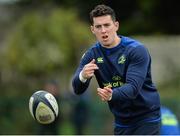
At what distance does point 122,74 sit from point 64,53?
16.0 m

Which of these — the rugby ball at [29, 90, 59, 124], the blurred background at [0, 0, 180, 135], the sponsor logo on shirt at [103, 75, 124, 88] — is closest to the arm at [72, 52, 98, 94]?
the sponsor logo on shirt at [103, 75, 124, 88]

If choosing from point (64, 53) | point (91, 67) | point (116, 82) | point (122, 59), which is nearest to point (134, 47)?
point (122, 59)

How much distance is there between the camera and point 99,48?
925 centimetres

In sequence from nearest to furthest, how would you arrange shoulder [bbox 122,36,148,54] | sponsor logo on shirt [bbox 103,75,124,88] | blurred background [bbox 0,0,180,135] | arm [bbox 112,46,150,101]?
arm [bbox 112,46,150,101] < shoulder [bbox 122,36,148,54] < sponsor logo on shirt [bbox 103,75,124,88] < blurred background [bbox 0,0,180,135]

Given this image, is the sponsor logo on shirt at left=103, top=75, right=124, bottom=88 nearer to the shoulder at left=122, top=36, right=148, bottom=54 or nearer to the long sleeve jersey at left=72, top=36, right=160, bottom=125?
the long sleeve jersey at left=72, top=36, right=160, bottom=125

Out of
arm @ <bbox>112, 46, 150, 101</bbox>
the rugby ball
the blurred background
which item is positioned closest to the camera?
arm @ <bbox>112, 46, 150, 101</bbox>

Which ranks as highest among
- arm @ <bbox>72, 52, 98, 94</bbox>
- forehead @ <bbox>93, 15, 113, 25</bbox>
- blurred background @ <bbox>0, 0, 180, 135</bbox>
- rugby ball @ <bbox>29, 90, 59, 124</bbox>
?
forehead @ <bbox>93, 15, 113, 25</bbox>

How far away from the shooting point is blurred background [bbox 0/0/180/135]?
18.9m

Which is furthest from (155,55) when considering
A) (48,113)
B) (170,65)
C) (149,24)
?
(48,113)

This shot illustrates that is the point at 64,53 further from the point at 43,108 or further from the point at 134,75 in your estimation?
the point at 134,75

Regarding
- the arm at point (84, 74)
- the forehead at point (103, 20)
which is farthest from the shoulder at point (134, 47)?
the arm at point (84, 74)

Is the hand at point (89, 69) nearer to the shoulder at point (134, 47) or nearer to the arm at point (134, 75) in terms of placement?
the arm at point (134, 75)

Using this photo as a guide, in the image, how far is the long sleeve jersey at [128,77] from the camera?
29.0ft

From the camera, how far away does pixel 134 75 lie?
8.76 meters
